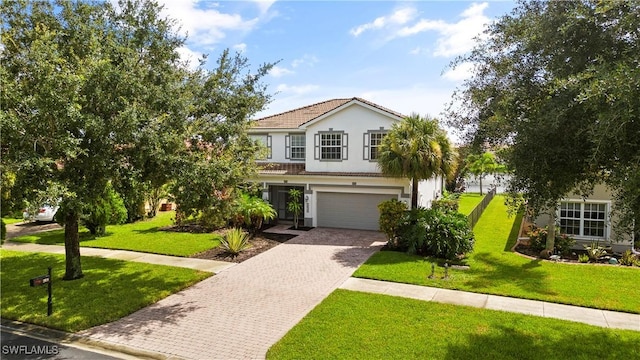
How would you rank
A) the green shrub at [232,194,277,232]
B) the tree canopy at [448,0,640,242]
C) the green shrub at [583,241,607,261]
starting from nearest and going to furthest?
the tree canopy at [448,0,640,242] → the green shrub at [583,241,607,261] → the green shrub at [232,194,277,232]

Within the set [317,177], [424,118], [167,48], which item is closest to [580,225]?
[424,118]

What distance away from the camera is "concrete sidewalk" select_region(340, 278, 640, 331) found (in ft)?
31.4

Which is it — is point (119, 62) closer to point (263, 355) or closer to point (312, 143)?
point (263, 355)

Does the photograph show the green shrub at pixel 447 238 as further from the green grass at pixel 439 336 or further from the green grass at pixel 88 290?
the green grass at pixel 88 290

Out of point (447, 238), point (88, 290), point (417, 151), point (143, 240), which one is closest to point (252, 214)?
point (143, 240)

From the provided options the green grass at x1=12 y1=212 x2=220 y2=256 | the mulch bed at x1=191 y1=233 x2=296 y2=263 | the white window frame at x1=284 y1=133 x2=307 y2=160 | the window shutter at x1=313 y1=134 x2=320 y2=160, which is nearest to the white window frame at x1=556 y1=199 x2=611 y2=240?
the window shutter at x1=313 y1=134 x2=320 y2=160

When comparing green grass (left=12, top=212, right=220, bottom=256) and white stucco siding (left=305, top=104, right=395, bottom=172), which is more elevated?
white stucco siding (left=305, top=104, right=395, bottom=172)

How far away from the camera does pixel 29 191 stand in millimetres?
9242

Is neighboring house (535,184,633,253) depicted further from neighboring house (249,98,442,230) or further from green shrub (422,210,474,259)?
neighboring house (249,98,442,230)

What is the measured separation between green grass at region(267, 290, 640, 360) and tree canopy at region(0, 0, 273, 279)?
5048mm

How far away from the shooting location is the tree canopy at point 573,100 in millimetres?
6043

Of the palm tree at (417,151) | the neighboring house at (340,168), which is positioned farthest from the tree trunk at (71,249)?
the palm tree at (417,151)

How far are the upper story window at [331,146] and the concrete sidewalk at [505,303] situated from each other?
10.7m

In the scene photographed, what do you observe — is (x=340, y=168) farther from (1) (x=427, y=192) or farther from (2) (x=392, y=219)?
(1) (x=427, y=192)
